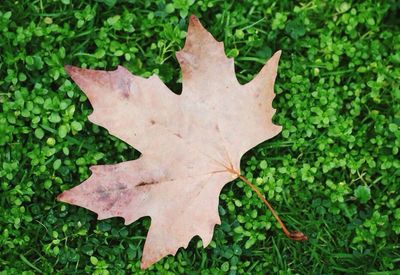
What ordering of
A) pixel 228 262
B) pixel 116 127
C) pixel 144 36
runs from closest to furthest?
pixel 116 127, pixel 228 262, pixel 144 36

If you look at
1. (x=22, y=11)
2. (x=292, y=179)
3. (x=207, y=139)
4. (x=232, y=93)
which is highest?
(x=22, y=11)

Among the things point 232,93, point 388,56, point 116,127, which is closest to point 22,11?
point 116,127

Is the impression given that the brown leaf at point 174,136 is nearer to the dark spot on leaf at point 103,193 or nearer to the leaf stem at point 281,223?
the dark spot on leaf at point 103,193

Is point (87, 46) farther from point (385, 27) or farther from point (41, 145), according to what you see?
point (385, 27)

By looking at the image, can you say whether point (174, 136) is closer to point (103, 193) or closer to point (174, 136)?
point (174, 136)

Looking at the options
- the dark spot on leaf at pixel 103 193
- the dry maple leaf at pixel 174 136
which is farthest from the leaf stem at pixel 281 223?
the dark spot on leaf at pixel 103 193

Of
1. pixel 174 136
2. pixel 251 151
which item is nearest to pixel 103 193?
pixel 174 136

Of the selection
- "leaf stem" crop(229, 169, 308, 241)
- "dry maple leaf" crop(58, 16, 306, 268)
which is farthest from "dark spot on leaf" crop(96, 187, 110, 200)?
"leaf stem" crop(229, 169, 308, 241)
